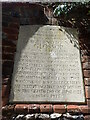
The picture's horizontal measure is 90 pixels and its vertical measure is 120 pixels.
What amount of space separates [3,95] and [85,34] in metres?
0.96

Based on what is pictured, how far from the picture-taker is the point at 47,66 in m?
2.17

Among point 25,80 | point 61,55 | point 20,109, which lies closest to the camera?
point 20,109

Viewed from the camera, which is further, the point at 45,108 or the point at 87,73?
the point at 87,73

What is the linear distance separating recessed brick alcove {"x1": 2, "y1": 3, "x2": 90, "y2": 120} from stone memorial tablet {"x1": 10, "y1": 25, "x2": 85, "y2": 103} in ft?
0.14

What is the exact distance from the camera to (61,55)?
7.38 feet

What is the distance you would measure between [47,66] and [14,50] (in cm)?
33

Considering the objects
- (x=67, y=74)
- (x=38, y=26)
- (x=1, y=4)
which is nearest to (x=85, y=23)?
(x=38, y=26)

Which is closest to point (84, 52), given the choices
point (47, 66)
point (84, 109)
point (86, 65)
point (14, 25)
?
point (86, 65)

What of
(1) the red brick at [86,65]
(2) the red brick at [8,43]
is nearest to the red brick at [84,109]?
(1) the red brick at [86,65]

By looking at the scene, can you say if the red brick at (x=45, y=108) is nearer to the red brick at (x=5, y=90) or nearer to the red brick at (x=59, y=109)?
the red brick at (x=59, y=109)

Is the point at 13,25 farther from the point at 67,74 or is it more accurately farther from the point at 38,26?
the point at 67,74

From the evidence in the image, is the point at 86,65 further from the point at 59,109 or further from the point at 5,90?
the point at 5,90

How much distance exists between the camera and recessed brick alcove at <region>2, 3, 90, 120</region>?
76.0 inches

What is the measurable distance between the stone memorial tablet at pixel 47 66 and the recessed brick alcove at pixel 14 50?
0.04 meters
